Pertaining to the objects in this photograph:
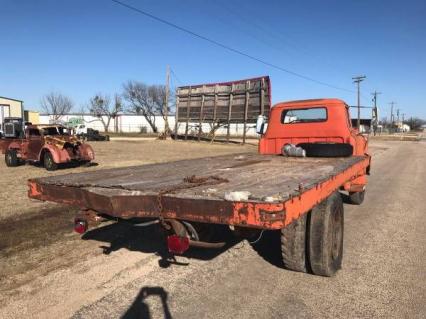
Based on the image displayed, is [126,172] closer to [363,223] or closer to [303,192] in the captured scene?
[303,192]

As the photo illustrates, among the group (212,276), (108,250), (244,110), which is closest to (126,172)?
(108,250)

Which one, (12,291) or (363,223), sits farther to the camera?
(363,223)

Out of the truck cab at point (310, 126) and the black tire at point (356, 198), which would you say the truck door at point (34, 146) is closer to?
the truck cab at point (310, 126)

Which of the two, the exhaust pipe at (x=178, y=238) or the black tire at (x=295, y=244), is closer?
the exhaust pipe at (x=178, y=238)

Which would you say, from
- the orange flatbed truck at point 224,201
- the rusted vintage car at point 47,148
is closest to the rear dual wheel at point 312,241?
the orange flatbed truck at point 224,201

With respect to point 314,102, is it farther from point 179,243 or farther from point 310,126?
point 179,243

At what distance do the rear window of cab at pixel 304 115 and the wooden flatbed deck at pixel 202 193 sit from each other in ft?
10.4

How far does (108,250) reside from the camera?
5.46 m

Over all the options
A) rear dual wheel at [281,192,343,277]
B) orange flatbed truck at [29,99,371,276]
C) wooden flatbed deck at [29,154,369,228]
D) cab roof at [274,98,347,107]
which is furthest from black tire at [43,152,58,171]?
rear dual wheel at [281,192,343,277]

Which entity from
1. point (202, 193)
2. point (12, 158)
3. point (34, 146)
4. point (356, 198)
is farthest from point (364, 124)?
point (12, 158)

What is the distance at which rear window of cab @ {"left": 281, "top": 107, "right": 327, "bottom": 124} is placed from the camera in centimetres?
830

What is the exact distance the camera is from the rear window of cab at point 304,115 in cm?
830

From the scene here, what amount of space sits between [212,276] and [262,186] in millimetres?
1303

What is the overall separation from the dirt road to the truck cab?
209cm
